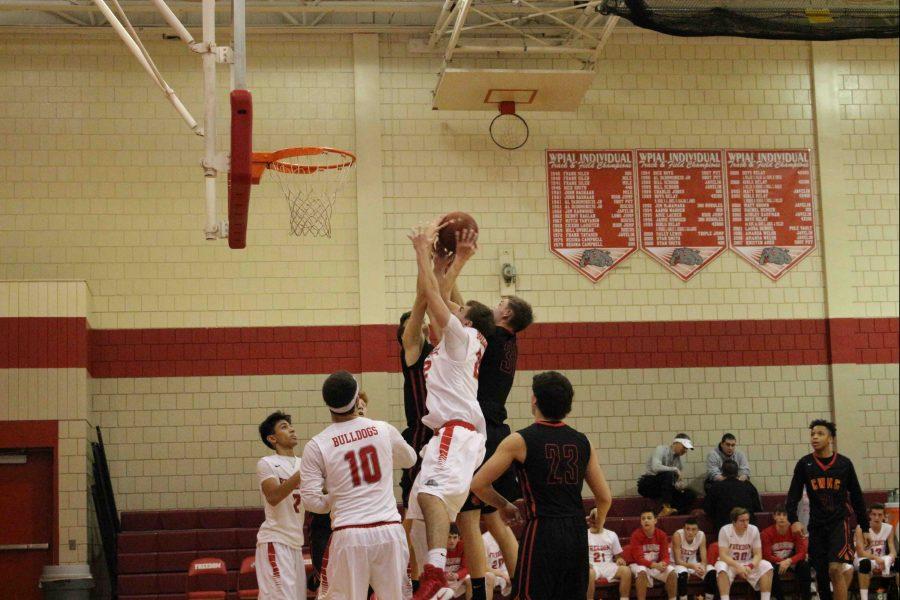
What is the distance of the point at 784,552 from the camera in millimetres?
14984

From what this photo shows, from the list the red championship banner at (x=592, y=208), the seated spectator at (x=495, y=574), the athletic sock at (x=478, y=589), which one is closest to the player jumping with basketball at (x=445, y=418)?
the athletic sock at (x=478, y=589)

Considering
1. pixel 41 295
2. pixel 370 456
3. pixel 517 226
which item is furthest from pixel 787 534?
pixel 41 295

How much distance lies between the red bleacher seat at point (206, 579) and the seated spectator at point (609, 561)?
4.50m

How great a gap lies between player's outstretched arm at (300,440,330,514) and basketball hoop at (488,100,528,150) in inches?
400

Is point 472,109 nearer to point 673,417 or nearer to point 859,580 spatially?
point 673,417

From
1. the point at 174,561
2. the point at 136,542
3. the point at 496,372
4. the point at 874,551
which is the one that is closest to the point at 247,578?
the point at 174,561

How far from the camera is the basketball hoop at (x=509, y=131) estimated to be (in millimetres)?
17219

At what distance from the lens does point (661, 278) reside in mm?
17188

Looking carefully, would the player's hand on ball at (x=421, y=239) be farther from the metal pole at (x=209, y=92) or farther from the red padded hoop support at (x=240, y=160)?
the metal pole at (x=209, y=92)

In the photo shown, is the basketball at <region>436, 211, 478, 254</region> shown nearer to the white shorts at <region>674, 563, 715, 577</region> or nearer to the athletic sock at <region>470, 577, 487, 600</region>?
the athletic sock at <region>470, 577, 487, 600</region>

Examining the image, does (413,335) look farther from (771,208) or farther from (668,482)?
(771,208)

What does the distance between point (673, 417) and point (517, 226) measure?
3553 mm

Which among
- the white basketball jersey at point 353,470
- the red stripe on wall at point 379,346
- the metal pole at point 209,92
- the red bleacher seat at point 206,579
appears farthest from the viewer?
the red stripe on wall at point 379,346

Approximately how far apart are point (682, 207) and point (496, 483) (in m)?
9.82
